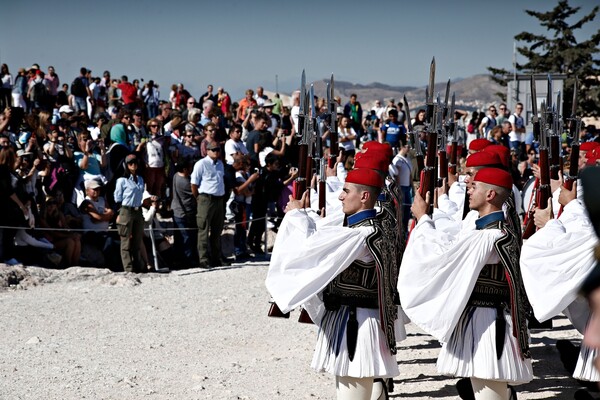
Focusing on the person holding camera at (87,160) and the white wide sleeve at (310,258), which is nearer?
the white wide sleeve at (310,258)

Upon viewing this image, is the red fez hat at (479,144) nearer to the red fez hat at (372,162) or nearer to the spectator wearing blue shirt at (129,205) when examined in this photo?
the red fez hat at (372,162)

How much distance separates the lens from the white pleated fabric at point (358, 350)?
5.78 m

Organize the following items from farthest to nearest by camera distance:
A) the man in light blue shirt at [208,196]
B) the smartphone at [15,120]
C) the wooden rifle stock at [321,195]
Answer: the smartphone at [15,120] < the man in light blue shirt at [208,196] < the wooden rifle stock at [321,195]

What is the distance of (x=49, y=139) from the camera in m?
13.1

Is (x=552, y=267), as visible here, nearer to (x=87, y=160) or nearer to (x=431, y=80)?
(x=431, y=80)

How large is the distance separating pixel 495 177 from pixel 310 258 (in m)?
1.34

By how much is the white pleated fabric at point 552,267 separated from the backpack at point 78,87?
14561mm

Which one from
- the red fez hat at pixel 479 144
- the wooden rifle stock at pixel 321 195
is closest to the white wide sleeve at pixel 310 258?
the wooden rifle stock at pixel 321 195

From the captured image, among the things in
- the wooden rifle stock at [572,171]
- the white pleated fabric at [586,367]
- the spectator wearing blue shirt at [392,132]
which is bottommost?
the white pleated fabric at [586,367]

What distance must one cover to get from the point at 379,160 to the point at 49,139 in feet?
24.5

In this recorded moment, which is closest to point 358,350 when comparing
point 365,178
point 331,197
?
point 365,178

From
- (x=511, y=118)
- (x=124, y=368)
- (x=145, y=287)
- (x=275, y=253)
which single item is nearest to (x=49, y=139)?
(x=145, y=287)

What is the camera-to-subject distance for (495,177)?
232 inches

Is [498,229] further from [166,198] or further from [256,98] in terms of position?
[256,98]
